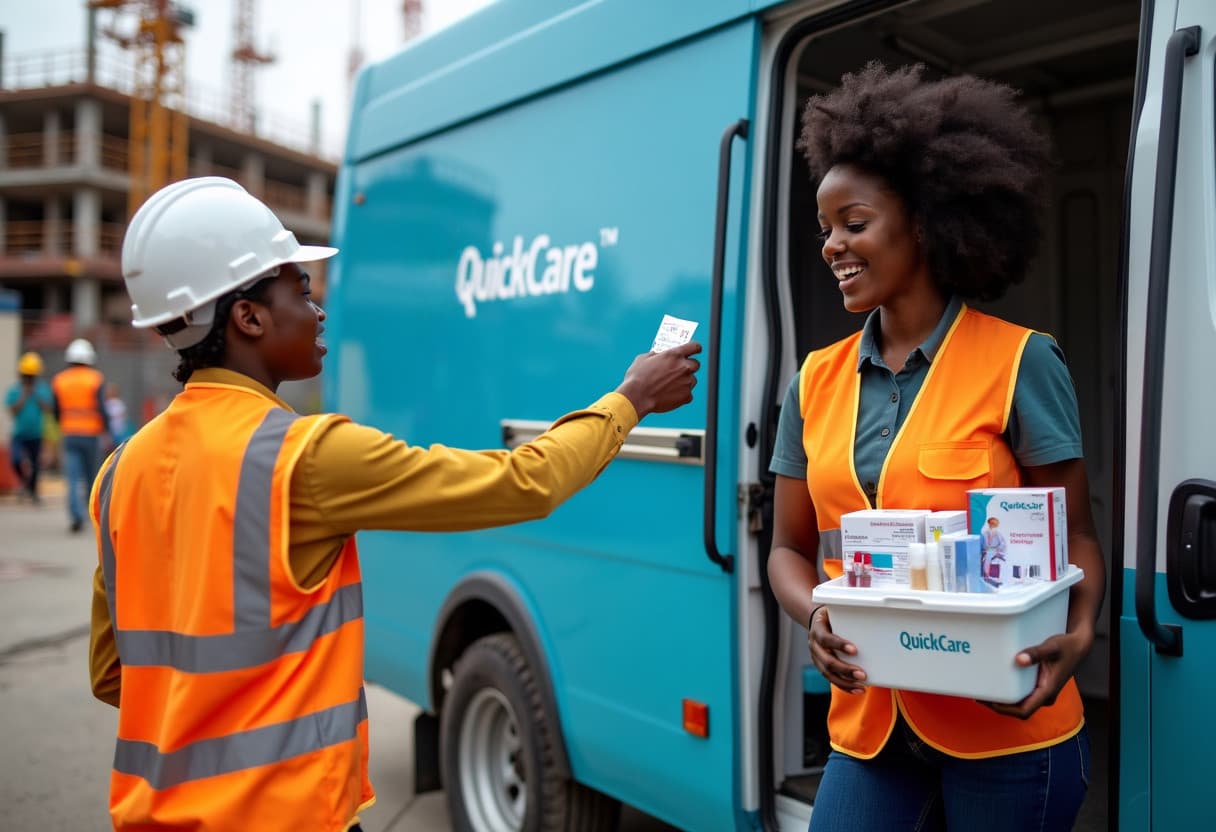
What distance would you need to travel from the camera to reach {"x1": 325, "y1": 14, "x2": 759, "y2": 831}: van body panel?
9.12 ft

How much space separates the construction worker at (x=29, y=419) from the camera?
1265 centimetres

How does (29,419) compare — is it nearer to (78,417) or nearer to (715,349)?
(78,417)

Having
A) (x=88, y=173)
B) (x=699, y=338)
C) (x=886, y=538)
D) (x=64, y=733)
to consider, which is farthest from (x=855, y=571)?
(x=88, y=173)

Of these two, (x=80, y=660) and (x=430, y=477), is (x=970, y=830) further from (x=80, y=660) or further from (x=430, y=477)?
(x=80, y=660)

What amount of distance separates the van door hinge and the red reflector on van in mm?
504

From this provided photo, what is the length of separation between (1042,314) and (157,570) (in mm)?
3400

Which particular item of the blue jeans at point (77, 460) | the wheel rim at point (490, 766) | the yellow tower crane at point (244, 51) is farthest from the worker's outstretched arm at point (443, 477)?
the yellow tower crane at point (244, 51)

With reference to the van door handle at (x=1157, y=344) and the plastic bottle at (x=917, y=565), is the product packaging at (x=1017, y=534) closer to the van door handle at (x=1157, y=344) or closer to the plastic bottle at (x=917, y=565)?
the plastic bottle at (x=917, y=565)

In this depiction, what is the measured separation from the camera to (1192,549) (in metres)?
1.77

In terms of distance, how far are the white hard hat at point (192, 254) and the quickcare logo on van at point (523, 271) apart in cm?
141

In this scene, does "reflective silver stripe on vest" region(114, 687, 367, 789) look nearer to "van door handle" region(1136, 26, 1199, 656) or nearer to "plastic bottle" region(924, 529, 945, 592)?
"plastic bottle" region(924, 529, 945, 592)

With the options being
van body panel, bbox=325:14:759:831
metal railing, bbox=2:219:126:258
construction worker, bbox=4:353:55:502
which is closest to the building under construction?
metal railing, bbox=2:219:126:258

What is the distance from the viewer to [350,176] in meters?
4.55

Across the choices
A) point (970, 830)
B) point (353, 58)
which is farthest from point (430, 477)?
point (353, 58)
